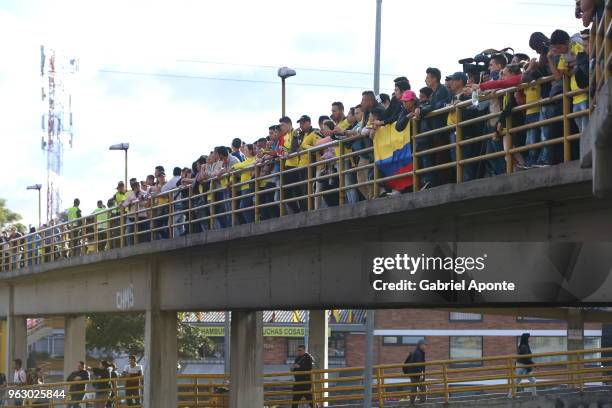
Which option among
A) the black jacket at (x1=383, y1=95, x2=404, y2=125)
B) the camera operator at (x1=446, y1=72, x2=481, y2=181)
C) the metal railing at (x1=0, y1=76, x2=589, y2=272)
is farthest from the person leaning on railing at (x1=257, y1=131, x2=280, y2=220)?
the camera operator at (x1=446, y1=72, x2=481, y2=181)

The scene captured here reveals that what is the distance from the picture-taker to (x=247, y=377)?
25312mm

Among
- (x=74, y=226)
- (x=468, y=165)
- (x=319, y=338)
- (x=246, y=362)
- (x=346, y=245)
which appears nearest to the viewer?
(x=468, y=165)

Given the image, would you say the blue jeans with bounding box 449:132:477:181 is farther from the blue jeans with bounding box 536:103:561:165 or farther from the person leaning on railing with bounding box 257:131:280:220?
the person leaning on railing with bounding box 257:131:280:220

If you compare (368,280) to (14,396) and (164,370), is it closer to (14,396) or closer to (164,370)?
(164,370)

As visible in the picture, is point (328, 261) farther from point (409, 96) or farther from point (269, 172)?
point (409, 96)

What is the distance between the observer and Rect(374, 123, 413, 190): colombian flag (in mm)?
16625

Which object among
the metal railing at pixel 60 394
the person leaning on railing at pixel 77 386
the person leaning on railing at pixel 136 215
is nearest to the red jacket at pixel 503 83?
the person leaning on railing at pixel 136 215

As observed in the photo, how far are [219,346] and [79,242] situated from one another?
138ft

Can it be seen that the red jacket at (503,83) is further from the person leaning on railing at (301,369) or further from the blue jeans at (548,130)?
the person leaning on railing at (301,369)

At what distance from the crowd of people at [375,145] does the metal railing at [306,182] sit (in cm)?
2

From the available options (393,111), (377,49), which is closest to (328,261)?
(393,111)

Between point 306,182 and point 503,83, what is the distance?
223 inches

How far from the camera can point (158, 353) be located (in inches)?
1070

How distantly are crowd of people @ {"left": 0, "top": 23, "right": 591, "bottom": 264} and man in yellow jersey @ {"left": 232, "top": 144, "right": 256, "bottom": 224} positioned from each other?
0.02 meters
